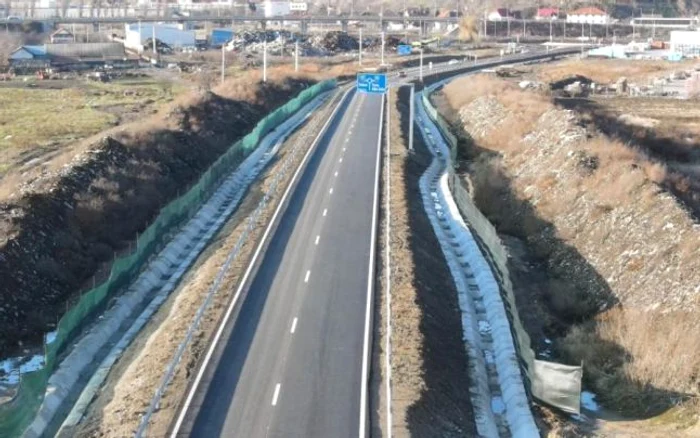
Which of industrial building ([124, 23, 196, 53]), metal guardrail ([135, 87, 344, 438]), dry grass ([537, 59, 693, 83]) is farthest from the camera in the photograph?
industrial building ([124, 23, 196, 53])

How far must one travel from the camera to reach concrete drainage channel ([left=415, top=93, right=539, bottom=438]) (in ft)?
85.7

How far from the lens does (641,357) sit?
2866cm

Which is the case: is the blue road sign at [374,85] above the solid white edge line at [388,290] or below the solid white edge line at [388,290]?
above

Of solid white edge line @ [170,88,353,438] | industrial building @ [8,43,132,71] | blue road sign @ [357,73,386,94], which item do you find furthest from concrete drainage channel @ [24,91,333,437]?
industrial building @ [8,43,132,71]

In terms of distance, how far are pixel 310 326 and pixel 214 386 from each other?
5384mm

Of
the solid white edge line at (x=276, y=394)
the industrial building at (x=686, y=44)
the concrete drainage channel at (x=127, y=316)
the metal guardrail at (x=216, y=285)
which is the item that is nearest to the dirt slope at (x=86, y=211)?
the concrete drainage channel at (x=127, y=316)

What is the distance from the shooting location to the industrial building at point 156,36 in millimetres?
181025

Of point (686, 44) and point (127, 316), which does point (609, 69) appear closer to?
point (686, 44)

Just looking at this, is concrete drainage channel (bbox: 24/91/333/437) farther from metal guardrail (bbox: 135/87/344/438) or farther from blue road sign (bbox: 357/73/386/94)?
blue road sign (bbox: 357/73/386/94)

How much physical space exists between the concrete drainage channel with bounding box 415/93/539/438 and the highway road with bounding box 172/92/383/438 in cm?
363

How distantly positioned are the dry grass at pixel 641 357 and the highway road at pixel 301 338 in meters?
7.66

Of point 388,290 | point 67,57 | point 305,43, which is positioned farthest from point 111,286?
point 305,43

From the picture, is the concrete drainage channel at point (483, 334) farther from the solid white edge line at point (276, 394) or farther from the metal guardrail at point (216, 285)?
the metal guardrail at point (216, 285)

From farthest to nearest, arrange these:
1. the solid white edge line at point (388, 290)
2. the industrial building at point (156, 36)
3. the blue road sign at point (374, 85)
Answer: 1. the industrial building at point (156, 36)
2. the blue road sign at point (374, 85)
3. the solid white edge line at point (388, 290)
